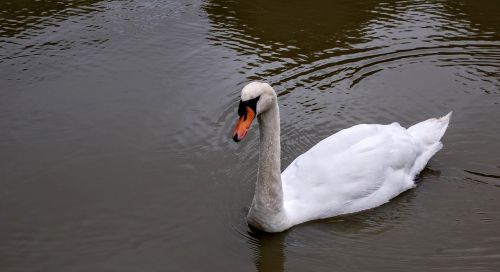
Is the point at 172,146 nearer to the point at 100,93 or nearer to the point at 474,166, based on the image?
the point at 100,93

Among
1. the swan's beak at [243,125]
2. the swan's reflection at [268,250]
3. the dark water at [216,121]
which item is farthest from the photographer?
the dark water at [216,121]

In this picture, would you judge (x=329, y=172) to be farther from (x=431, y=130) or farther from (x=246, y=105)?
(x=431, y=130)

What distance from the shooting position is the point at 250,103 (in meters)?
5.16

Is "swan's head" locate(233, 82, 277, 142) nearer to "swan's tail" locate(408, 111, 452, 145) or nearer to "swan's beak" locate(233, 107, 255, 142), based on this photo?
"swan's beak" locate(233, 107, 255, 142)

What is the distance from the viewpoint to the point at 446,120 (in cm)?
719

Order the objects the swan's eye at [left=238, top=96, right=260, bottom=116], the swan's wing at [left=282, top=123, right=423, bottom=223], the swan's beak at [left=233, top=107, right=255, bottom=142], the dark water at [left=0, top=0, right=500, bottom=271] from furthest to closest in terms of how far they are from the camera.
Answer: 1. the swan's wing at [left=282, top=123, right=423, bottom=223]
2. the dark water at [left=0, top=0, right=500, bottom=271]
3. the swan's eye at [left=238, top=96, right=260, bottom=116]
4. the swan's beak at [left=233, top=107, right=255, bottom=142]

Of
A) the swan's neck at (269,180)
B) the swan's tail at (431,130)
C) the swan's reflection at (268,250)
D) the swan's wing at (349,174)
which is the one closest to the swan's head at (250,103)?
the swan's neck at (269,180)

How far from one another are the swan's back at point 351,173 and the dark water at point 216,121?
0.16 meters

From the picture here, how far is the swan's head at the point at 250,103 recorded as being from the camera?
16.8ft

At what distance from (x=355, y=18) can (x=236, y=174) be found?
5016 mm

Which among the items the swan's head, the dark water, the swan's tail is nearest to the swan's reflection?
the dark water

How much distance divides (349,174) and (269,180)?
893mm

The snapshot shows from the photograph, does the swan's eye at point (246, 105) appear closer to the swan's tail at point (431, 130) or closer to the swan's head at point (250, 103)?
the swan's head at point (250, 103)

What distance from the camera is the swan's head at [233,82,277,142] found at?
16.8 ft
